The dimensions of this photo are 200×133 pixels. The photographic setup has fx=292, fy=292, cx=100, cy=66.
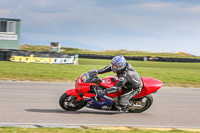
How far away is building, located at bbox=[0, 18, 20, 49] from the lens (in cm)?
2920

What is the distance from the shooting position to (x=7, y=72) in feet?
50.6

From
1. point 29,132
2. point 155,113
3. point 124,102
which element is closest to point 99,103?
point 124,102

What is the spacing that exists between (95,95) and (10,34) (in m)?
24.7

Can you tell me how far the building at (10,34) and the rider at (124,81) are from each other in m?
24.5

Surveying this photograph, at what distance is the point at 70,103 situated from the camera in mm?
6863

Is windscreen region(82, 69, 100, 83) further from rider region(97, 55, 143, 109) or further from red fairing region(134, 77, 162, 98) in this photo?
red fairing region(134, 77, 162, 98)

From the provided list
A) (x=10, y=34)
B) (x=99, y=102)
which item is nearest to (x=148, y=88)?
(x=99, y=102)

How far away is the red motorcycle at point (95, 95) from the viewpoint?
6.58 meters

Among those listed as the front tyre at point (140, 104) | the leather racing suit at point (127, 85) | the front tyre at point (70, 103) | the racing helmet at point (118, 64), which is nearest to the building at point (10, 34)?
the front tyre at point (70, 103)

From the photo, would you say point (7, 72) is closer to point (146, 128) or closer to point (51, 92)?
point (51, 92)

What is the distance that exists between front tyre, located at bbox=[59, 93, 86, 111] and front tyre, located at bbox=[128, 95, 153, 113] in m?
1.22

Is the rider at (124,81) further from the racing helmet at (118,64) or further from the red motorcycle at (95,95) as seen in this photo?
the red motorcycle at (95,95)

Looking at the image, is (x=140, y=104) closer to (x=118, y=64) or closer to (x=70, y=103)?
(x=118, y=64)

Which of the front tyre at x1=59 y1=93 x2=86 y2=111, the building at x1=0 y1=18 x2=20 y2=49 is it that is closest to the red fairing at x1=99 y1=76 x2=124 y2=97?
the front tyre at x1=59 y1=93 x2=86 y2=111
